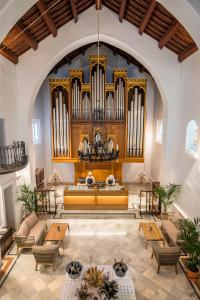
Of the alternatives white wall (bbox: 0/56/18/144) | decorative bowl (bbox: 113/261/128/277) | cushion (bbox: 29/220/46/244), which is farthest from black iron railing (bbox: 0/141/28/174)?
decorative bowl (bbox: 113/261/128/277)

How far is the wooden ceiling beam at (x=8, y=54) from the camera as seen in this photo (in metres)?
8.21

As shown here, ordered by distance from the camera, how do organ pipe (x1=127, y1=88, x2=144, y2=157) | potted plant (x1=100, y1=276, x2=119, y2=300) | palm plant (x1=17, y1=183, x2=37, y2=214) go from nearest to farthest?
potted plant (x1=100, y1=276, x2=119, y2=300) → palm plant (x1=17, y1=183, x2=37, y2=214) → organ pipe (x1=127, y1=88, x2=144, y2=157)

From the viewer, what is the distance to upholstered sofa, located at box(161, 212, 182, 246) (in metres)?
7.75

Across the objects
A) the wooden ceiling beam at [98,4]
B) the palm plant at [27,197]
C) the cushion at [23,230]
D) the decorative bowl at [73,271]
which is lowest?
the decorative bowl at [73,271]

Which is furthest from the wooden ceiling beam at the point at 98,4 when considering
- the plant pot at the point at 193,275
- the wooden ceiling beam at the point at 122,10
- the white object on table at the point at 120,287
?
the plant pot at the point at 193,275

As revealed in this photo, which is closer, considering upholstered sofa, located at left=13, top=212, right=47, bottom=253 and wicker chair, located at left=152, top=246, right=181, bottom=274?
wicker chair, located at left=152, top=246, right=181, bottom=274

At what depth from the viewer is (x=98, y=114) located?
13.4m

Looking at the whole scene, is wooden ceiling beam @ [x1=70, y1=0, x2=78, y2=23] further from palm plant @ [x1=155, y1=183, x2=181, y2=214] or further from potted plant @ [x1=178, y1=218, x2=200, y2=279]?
potted plant @ [x1=178, y1=218, x2=200, y2=279]

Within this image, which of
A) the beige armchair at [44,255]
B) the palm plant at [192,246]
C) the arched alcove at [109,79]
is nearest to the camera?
the palm plant at [192,246]

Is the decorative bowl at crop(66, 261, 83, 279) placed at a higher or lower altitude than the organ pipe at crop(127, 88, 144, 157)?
lower

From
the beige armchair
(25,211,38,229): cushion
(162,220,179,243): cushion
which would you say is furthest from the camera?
(25,211,38,229): cushion

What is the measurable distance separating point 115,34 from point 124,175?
9465 millimetres

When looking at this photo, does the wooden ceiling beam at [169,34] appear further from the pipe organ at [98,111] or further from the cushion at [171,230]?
the cushion at [171,230]

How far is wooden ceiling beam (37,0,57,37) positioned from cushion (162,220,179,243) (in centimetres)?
943
